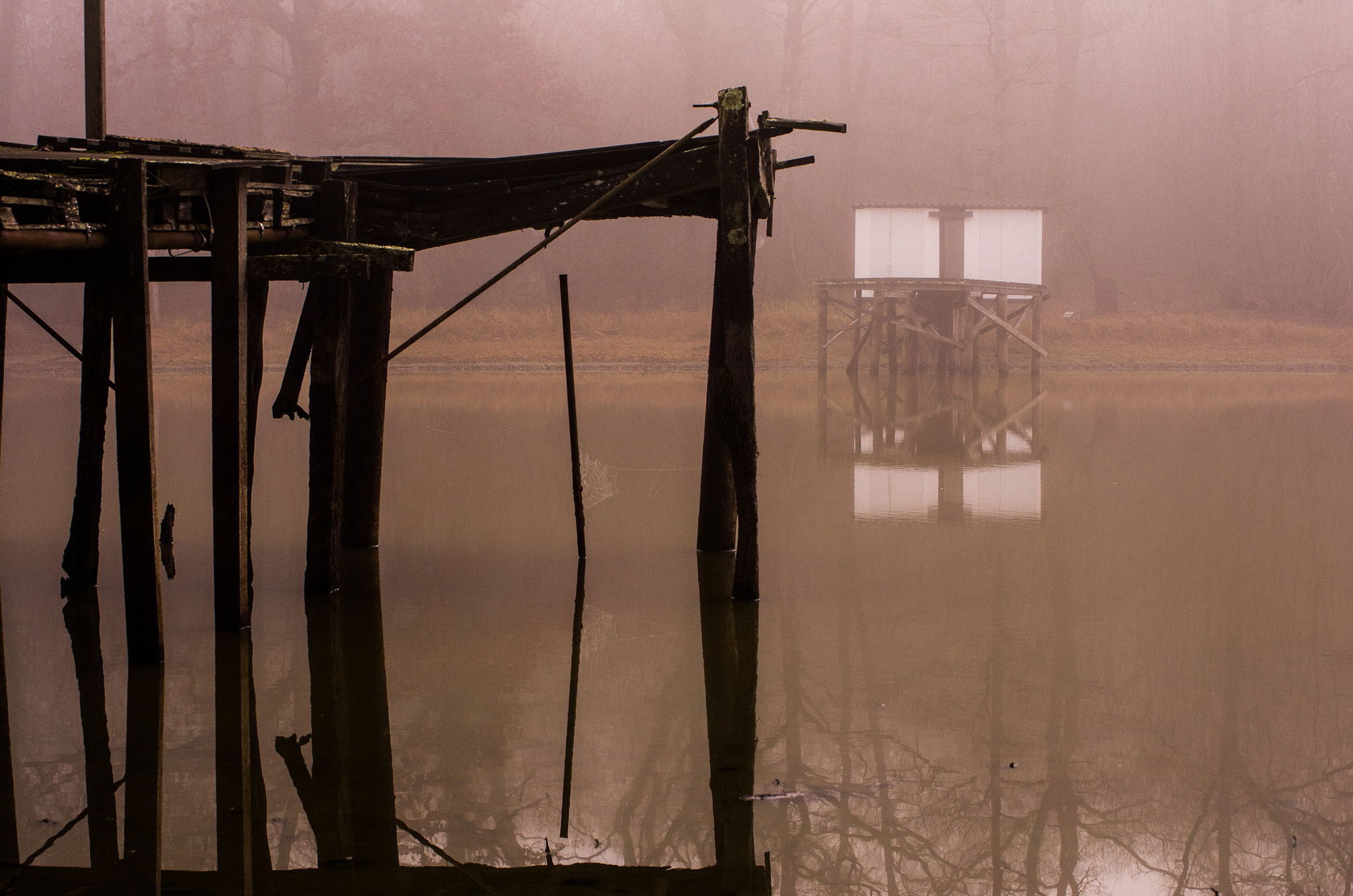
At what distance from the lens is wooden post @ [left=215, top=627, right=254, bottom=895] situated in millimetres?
3709

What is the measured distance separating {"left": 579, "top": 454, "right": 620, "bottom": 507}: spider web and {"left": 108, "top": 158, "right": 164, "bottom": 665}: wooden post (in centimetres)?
516

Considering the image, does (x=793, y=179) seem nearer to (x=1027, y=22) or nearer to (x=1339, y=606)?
(x=1027, y=22)

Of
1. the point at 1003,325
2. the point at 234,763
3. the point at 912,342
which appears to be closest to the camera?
the point at 234,763

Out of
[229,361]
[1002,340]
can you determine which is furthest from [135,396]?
[1002,340]

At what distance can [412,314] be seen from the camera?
32562 millimetres

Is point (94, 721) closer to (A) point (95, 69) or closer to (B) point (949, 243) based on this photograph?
(A) point (95, 69)

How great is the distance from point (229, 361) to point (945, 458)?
9.12m

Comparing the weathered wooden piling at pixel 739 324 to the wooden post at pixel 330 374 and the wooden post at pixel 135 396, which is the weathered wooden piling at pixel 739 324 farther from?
the wooden post at pixel 135 396

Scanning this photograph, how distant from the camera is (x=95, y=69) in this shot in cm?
796

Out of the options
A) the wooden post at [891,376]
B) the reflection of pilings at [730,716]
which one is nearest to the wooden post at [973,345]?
the wooden post at [891,376]

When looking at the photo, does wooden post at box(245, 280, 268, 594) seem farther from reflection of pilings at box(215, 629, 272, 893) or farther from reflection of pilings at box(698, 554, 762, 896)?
reflection of pilings at box(698, 554, 762, 896)

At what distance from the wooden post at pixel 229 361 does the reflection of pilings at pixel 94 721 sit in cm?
70

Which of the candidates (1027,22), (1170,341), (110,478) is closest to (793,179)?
(1027,22)

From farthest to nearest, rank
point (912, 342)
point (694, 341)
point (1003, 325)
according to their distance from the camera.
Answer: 1. point (694, 341)
2. point (912, 342)
3. point (1003, 325)
